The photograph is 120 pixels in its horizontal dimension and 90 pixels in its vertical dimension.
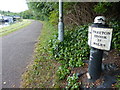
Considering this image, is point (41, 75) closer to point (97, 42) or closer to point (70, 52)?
point (70, 52)

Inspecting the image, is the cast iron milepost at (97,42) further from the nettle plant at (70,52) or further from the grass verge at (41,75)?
the grass verge at (41,75)

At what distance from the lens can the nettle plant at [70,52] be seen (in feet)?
11.2

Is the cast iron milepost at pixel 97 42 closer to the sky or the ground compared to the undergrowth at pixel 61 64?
closer to the sky

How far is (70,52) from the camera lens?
4121mm

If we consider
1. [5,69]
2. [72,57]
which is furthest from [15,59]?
[72,57]

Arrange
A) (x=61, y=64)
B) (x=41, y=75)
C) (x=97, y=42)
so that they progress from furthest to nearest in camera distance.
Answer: (x=61, y=64), (x=41, y=75), (x=97, y=42)

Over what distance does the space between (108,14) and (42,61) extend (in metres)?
3.56

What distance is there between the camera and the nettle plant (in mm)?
3406

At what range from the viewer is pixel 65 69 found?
10.9 ft

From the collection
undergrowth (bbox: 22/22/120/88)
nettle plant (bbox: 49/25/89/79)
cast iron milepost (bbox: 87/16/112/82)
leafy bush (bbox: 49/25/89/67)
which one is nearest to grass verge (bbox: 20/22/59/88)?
undergrowth (bbox: 22/22/120/88)

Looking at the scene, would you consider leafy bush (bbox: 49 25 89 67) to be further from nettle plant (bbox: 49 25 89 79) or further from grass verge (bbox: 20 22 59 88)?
grass verge (bbox: 20 22 59 88)

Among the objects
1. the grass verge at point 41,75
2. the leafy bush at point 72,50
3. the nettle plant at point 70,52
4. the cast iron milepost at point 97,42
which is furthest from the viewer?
the leafy bush at point 72,50

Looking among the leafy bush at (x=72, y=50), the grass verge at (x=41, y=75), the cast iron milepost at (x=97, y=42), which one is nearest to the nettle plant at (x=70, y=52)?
the leafy bush at (x=72, y=50)

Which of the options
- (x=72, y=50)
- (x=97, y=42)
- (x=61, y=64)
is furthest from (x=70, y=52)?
(x=97, y=42)
